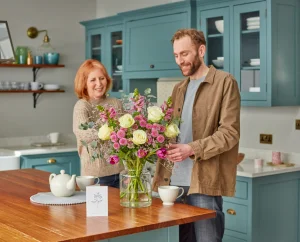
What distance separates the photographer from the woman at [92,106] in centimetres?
354

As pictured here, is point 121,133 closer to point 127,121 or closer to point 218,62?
point 127,121

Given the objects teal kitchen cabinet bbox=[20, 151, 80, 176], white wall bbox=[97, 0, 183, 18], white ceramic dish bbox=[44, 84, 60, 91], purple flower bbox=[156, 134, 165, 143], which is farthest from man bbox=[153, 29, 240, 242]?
white ceramic dish bbox=[44, 84, 60, 91]

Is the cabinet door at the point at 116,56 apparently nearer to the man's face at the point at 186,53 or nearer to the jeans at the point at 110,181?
the jeans at the point at 110,181

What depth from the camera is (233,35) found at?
4.61 meters

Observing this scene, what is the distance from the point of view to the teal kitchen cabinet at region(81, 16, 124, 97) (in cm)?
583

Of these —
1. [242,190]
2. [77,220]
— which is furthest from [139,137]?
[242,190]

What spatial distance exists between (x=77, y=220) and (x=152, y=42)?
3117 millimetres

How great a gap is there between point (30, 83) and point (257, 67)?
2.54 metres

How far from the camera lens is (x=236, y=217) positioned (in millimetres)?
4324

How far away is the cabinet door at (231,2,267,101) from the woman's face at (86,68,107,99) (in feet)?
4.33

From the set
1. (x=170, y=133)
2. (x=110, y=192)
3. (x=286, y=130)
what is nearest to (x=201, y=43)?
(x=170, y=133)

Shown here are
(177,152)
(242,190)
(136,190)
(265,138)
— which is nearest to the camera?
(136,190)

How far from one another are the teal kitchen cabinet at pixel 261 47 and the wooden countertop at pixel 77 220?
73.0 inches

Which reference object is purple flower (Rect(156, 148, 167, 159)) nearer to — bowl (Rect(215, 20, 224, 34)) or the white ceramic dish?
bowl (Rect(215, 20, 224, 34))
